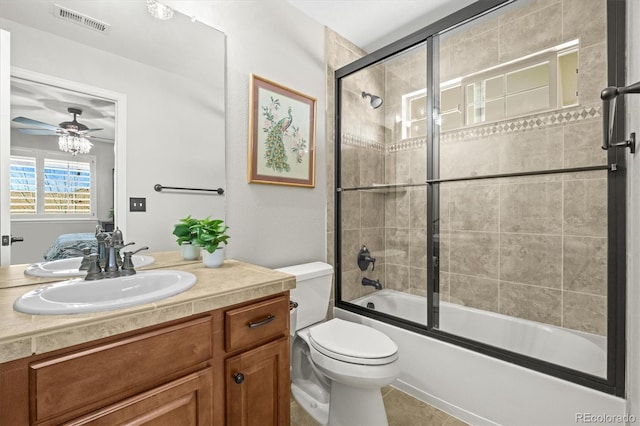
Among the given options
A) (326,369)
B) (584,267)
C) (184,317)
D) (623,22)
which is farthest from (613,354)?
(184,317)

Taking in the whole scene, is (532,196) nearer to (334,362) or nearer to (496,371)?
(496,371)

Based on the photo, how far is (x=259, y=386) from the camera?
1.05 meters

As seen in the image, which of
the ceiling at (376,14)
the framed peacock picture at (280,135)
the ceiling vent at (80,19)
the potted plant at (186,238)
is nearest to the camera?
the ceiling vent at (80,19)

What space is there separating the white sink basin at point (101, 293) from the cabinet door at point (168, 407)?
243 millimetres

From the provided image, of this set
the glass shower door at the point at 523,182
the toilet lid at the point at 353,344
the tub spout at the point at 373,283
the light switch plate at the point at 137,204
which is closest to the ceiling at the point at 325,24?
the light switch plate at the point at 137,204

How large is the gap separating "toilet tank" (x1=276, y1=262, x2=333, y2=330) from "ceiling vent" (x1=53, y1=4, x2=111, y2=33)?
1.47m

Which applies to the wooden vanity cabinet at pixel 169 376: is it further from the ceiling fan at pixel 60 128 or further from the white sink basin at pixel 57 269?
the ceiling fan at pixel 60 128

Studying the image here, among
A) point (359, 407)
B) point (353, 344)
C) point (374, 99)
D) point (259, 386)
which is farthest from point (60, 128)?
point (374, 99)

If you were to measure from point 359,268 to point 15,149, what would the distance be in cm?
209

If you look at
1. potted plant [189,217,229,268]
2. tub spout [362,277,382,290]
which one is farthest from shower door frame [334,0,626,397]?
potted plant [189,217,229,268]

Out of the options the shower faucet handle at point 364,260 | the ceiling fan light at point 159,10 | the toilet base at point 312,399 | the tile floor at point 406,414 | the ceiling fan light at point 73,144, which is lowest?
the tile floor at point 406,414

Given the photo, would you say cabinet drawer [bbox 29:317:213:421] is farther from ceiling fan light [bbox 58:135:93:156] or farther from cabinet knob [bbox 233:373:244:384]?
ceiling fan light [bbox 58:135:93:156]

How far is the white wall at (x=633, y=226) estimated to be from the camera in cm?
97

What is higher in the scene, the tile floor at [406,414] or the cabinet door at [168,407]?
the cabinet door at [168,407]
